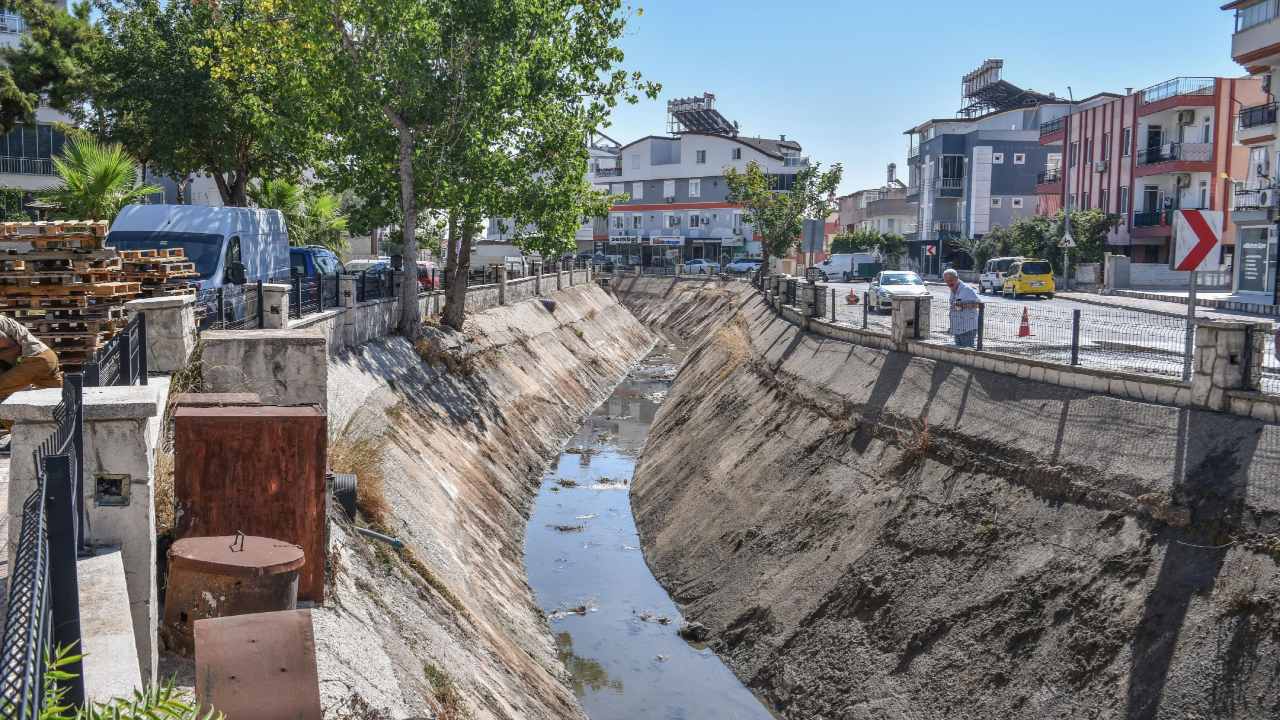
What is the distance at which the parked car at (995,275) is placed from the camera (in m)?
53.0

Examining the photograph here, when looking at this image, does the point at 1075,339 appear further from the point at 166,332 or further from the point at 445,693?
the point at 166,332

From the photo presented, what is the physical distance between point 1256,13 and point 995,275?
52.5 ft

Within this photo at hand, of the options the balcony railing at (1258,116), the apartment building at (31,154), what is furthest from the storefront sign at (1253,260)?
the apartment building at (31,154)

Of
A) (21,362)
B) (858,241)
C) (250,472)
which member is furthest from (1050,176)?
(250,472)

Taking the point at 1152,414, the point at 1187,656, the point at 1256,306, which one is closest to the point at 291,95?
the point at 1152,414

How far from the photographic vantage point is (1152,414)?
13359 millimetres

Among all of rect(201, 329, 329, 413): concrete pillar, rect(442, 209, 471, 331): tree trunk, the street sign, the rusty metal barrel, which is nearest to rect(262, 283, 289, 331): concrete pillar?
rect(201, 329, 329, 413): concrete pillar

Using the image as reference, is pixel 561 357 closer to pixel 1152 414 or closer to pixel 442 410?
pixel 442 410

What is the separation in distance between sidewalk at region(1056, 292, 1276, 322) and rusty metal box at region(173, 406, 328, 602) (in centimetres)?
2724

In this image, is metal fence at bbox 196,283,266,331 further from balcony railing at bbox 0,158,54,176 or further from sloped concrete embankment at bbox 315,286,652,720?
balcony railing at bbox 0,158,54,176

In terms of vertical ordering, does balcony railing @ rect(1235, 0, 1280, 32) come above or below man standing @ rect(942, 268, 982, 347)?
above

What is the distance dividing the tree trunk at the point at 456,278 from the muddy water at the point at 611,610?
6138mm

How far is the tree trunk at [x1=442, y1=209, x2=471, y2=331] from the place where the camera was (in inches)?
1271

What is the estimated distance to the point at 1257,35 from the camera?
41844mm
